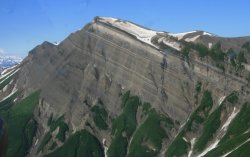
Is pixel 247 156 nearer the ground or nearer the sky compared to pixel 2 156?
nearer the ground

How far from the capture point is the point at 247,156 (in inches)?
7859

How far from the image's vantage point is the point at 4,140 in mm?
11609

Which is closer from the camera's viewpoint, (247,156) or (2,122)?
(2,122)

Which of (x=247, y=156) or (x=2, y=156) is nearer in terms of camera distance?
(x=2, y=156)

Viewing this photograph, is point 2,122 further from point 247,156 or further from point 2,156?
point 247,156

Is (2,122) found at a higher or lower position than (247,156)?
higher

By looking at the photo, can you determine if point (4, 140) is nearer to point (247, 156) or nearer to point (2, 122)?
point (2, 122)

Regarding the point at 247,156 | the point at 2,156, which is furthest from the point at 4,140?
the point at 247,156

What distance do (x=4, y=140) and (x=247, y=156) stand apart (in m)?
197

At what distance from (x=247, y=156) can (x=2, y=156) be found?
197 metres

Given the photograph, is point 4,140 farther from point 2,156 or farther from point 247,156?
point 247,156

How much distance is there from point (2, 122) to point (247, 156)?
19688 cm

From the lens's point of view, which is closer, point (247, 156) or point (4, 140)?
point (4, 140)

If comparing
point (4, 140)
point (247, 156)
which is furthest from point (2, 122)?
point (247, 156)
